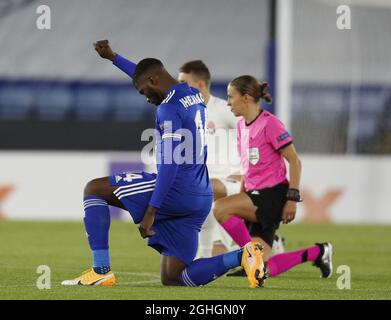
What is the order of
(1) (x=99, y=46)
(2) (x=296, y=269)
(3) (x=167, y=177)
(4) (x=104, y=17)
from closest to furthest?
(3) (x=167, y=177) < (1) (x=99, y=46) < (2) (x=296, y=269) < (4) (x=104, y=17)

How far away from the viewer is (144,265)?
1102cm

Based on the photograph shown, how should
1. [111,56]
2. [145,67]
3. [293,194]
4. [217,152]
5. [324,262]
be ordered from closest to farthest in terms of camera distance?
[145,67], [111,56], [293,194], [324,262], [217,152]

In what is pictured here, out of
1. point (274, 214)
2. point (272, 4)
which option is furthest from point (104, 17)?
point (274, 214)

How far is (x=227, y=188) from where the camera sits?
36.4 feet

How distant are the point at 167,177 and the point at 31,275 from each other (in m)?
2.01

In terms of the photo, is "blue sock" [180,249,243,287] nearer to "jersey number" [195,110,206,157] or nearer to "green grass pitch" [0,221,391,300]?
"green grass pitch" [0,221,391,300]

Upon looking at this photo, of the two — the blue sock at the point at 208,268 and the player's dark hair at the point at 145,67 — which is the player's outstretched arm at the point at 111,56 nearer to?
the player's dark hair at the point at 145,67

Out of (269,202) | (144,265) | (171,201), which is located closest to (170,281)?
(171,201)

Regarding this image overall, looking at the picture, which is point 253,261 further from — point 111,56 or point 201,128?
point 111,56

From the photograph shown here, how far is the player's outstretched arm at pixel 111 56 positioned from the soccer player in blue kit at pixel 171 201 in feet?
2.02

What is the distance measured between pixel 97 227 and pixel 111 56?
1424 mm

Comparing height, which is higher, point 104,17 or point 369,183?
point 104,17
